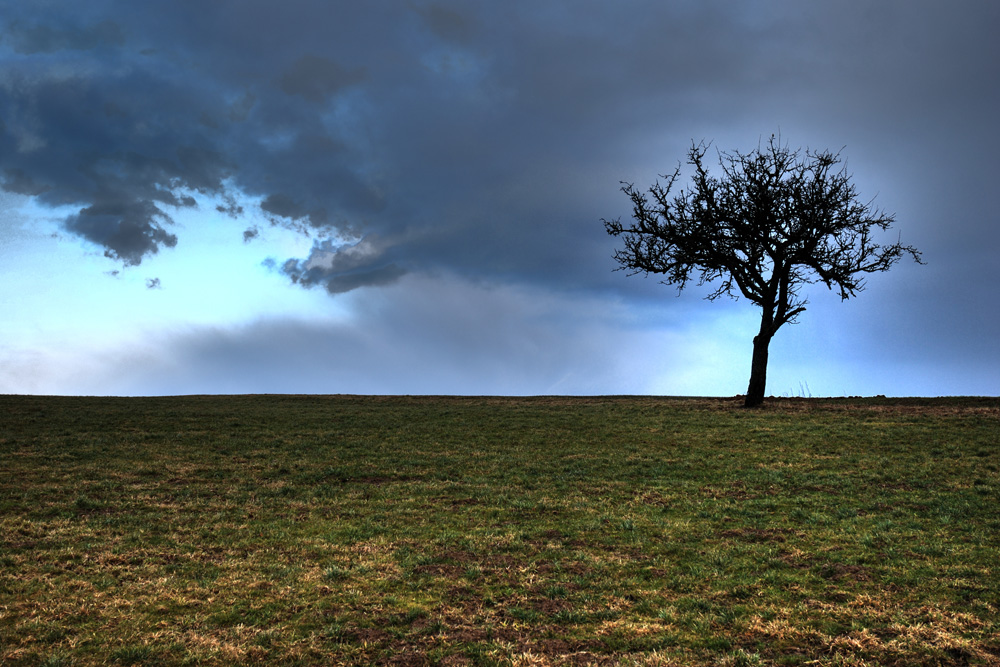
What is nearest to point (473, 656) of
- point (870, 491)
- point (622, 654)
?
point (622, 654)

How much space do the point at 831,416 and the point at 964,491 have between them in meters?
15.5

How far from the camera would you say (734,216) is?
39.7 metres

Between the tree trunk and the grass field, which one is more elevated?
the tree trunk

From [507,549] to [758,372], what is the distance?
1193 inches

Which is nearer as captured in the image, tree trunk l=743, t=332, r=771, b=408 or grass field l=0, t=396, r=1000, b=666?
grass field l=0, t=396, r=1000, b=666

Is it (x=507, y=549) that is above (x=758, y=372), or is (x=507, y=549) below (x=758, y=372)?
below

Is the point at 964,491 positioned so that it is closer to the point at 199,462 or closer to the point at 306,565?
the point at 306,565

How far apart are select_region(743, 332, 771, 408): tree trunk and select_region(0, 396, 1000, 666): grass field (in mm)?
11315

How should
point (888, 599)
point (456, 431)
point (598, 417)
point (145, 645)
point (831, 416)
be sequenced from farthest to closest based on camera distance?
point (598, 417) → point (831, 416) → point (456, 431) → point (888, 599) → point (145, 645)

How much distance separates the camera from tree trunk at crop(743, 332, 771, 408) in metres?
38.1

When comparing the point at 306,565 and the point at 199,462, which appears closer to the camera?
the point at 306,565

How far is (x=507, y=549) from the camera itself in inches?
480

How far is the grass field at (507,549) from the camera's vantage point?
818 cm

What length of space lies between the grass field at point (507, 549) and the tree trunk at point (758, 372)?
445 inches
